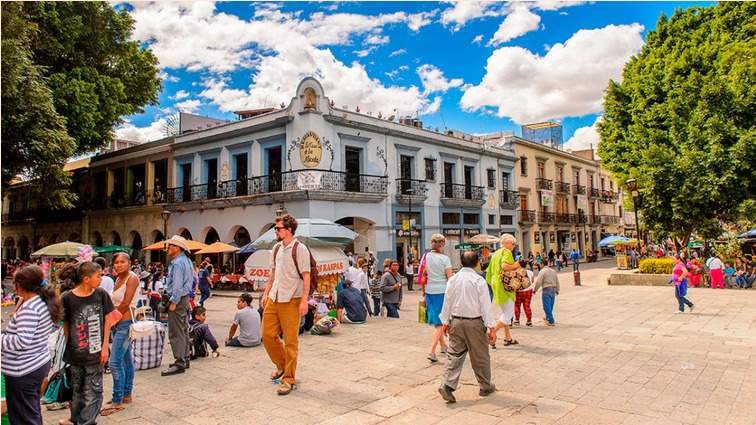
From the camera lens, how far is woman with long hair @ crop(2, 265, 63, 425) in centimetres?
345

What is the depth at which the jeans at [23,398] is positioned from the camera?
3.47m

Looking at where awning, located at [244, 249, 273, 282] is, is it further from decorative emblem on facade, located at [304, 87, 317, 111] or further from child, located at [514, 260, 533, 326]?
decorative emblem on facade, located at [304, 87, 317, 111]

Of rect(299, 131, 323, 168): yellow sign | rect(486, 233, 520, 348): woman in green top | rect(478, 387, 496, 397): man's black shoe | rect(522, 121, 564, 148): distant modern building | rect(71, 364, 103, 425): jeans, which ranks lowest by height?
rect(478, 387, 496, 397): man's black shoe

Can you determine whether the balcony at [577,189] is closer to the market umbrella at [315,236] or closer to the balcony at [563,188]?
the balcony at [563,188]

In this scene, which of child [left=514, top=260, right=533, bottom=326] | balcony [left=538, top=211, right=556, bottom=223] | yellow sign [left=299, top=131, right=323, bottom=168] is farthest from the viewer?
balcony [left=538, top=211, right=556, bottom=223]

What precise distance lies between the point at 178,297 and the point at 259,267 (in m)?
3.09

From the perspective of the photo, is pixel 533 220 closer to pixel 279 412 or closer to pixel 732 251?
pixel 732 251

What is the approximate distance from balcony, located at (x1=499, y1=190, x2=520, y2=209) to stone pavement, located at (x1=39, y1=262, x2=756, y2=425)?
2238 cm

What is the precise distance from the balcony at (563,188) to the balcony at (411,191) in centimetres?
1793

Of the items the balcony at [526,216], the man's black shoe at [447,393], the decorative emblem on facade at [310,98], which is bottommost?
the man's black shoe at [447,393]

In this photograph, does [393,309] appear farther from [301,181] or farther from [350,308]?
[301,181]

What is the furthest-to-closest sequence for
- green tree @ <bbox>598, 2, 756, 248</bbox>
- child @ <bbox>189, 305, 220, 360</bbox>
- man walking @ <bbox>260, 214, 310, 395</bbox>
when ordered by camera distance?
green tree @ <bbox>598, 2, 756, 248</bbox>
child @ <bbox>189, 305, 220, 360</bbox>
man walking @ <bbox>260, 214, 310, 395</bbox>

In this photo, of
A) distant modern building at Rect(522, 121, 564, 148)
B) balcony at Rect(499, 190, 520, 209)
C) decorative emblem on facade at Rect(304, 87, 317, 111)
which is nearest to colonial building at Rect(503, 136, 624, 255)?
balcony at Rect(499, 190, 520, 209)

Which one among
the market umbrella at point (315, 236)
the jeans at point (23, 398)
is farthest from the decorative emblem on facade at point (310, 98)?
the jeans at point (23, 398)
